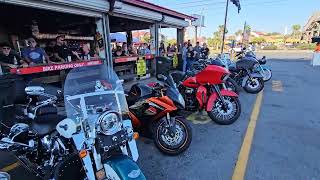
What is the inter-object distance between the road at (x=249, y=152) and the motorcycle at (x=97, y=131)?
40.8 inches

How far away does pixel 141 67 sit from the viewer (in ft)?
35.2

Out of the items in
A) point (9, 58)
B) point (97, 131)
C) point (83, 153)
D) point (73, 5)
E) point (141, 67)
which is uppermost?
point (73, 5)

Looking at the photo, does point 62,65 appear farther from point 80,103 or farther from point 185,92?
point 80,103

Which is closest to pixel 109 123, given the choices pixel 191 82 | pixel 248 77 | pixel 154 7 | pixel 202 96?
pixel 202 96

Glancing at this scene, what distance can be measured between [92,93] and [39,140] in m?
0.99

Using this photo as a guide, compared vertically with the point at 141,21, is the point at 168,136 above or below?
below

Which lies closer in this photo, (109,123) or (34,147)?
(109,123)

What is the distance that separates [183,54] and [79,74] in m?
11.8

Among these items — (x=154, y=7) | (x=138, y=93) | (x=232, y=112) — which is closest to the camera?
(x=138, y=93)

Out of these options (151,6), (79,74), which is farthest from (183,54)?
(79,74)

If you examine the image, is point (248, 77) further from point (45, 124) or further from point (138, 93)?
point (45, 124)

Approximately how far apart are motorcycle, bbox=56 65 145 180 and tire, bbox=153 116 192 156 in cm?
119

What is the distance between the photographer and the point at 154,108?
12.5 ft

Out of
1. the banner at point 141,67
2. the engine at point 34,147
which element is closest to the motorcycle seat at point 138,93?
the engine at point 34,147
